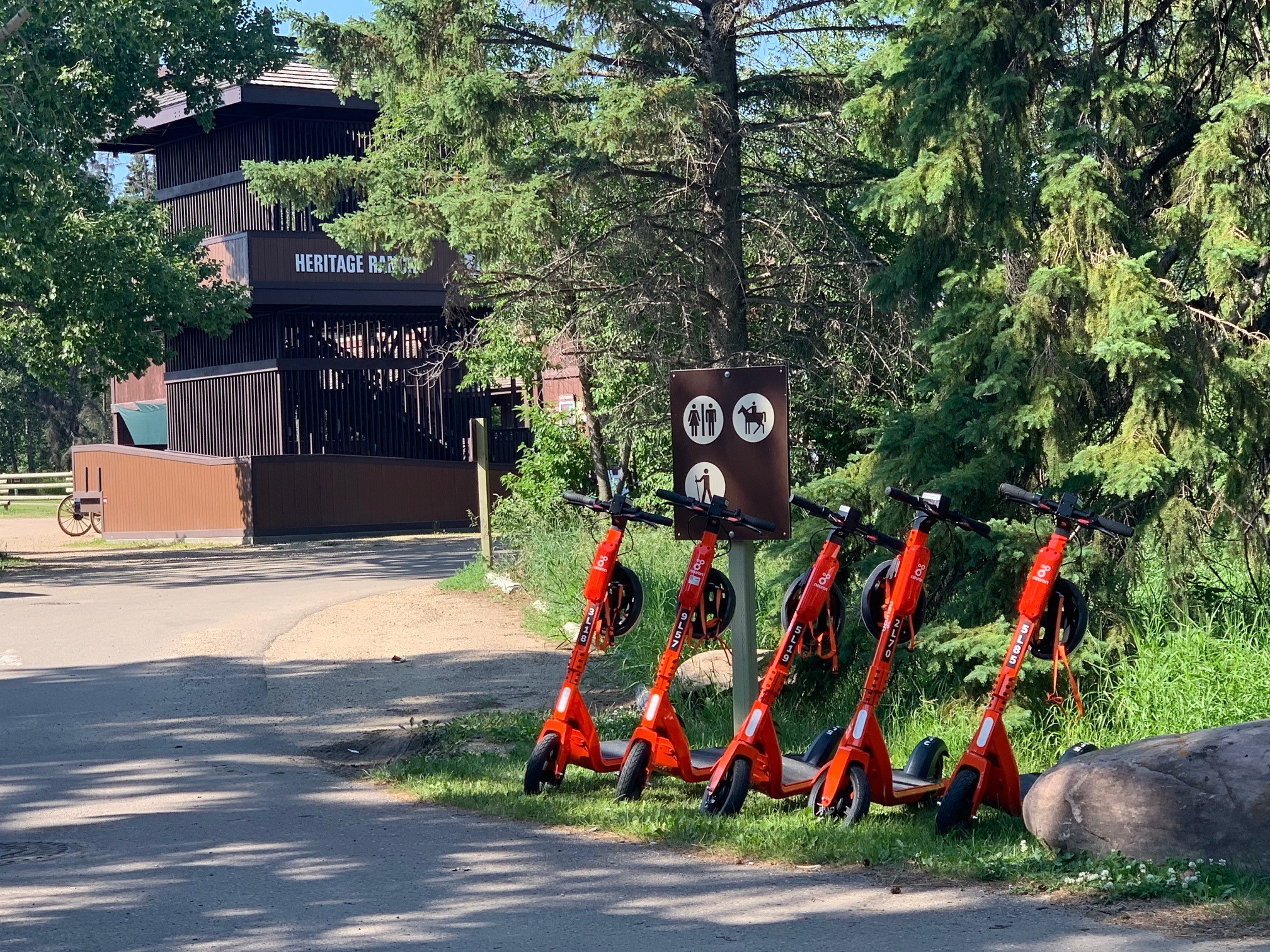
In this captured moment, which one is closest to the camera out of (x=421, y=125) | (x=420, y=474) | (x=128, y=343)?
(x=421, y=125)

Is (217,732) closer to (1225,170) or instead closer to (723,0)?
(1225,170)

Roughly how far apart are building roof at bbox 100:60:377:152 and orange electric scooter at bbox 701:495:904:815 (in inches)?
951

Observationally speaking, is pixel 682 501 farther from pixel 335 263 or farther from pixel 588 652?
pixel 335 263

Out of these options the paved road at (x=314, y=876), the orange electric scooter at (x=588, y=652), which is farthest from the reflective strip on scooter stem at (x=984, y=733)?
the orange electric scooter at (x=588, y=652)

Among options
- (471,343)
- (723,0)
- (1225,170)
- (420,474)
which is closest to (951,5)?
(1225,170)

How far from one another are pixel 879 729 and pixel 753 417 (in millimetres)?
1981

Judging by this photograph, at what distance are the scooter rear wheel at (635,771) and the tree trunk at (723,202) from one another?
816 centimetres

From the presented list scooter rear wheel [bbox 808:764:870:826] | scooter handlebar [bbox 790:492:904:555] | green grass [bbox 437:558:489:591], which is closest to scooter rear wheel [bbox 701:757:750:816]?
scooter rear wheel [bbox 808:764:870:826]

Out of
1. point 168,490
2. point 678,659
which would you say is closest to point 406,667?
point 678,659

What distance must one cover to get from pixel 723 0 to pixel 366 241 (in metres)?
4.65

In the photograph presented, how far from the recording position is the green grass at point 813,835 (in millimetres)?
5746

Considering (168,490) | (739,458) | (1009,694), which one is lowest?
(1009,694)

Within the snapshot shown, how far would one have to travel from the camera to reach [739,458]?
8234 mm

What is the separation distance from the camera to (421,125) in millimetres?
16125
